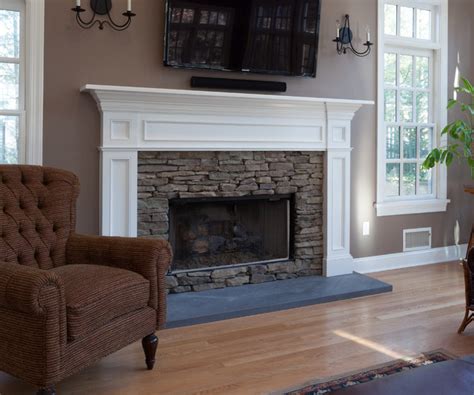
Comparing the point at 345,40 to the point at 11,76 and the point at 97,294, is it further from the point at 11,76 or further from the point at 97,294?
the point at 97,294

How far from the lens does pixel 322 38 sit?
414 centimetres

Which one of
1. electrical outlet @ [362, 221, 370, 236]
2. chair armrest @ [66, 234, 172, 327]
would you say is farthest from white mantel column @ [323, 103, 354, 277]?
chair armrest @ [66, 234, 172, 327]

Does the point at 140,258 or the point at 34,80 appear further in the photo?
the point at 34,80

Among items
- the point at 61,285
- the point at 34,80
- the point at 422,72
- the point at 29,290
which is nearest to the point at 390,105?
the point at 422,72

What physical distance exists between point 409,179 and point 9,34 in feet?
11.8

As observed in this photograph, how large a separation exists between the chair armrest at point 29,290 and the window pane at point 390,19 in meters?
3.79

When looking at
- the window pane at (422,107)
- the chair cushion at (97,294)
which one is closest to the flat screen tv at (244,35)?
the window pane at (422,107)

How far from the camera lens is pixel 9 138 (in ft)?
10.8

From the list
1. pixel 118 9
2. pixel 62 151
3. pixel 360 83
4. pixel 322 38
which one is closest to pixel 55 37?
pixel 118 9

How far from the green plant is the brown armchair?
291cm

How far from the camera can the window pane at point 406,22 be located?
4.63 m

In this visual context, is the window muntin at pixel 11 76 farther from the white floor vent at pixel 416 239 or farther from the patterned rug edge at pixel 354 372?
the white floor vent at pixel 416 239

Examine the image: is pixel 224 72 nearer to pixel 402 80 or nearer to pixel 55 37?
pixel 55 37

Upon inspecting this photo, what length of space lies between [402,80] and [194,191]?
7.74 feet
